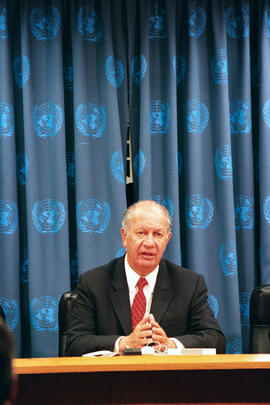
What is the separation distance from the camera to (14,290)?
3.00 meters

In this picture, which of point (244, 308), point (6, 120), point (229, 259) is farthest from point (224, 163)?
point (6, 120)

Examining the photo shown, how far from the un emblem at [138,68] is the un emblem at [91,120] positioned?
0.91ft

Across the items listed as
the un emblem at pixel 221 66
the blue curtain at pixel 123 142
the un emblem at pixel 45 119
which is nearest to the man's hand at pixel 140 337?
the blue curtain at pixel 123 142

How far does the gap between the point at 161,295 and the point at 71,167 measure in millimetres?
1160

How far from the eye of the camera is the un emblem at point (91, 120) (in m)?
3.07

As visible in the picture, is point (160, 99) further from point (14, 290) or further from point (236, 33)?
point (14, 290)

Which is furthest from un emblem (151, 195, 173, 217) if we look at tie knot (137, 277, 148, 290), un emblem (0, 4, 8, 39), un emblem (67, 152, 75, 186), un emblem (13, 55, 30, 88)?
un emblem (0, 4, 8, 39)

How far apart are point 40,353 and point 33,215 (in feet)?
2.65

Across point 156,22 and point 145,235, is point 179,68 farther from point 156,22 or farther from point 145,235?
point 145,235

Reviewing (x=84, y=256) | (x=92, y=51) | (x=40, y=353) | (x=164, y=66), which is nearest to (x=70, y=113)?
(x=92, y=51)

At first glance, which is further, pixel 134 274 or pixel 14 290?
pixel 14 290

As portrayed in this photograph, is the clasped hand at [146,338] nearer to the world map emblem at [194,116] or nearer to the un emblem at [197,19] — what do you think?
the world map emblem at [194,116]

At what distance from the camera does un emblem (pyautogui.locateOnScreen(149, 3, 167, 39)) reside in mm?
3170

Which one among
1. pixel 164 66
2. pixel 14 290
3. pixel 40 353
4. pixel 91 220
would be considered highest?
pixel 164 66
